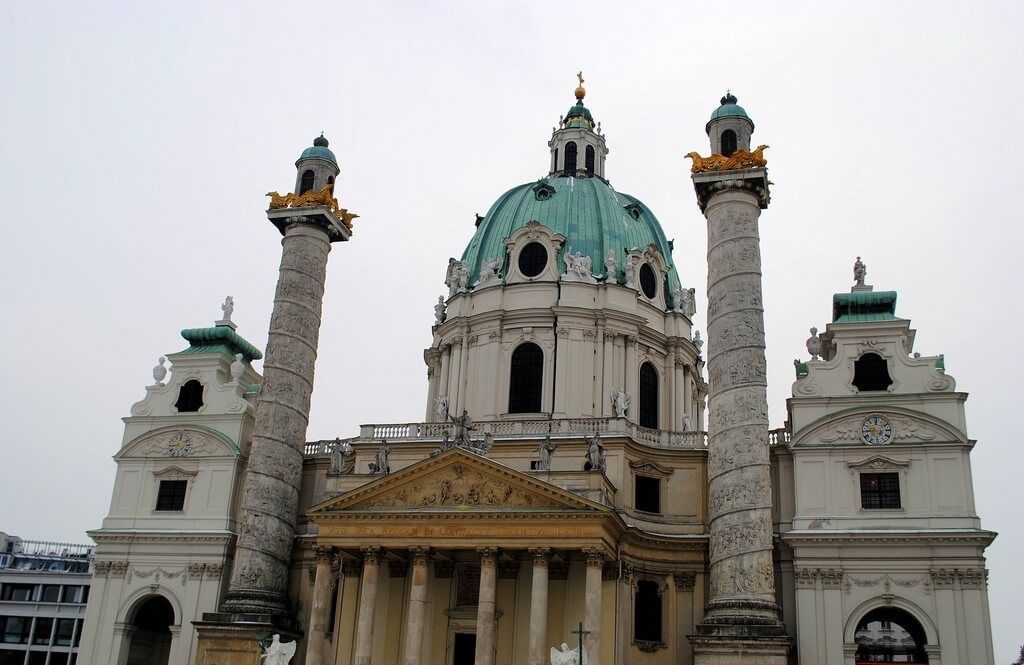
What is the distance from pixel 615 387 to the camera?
41.8 meters

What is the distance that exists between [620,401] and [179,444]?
58.0ft

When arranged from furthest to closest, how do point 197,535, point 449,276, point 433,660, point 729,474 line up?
point 449,276, point 197,535, point 433,660, point 729,474

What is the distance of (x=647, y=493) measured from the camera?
122 feet

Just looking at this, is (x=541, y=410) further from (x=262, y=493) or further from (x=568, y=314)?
(x=262, y=493)

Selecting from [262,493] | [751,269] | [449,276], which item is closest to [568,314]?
[449,276]

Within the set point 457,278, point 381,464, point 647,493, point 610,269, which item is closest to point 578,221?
point 610,269

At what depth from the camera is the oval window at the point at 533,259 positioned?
4441 cm

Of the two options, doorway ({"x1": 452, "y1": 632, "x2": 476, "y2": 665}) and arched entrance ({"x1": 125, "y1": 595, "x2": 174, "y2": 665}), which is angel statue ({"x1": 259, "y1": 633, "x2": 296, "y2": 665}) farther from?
arched entrance ({"x1": 125, "y1": 595, "x2": 174, "y2": 665})

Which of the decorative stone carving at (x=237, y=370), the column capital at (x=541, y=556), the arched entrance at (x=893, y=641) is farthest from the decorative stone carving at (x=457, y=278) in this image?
the arched entrance at (x=893, y=641)

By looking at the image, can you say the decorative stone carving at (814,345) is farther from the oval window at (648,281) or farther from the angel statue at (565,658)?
the angel statue at (565,658)

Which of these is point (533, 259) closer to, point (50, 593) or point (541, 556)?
point (541, 556)

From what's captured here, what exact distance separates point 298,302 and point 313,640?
42.1ft

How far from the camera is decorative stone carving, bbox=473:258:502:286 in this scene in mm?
44781

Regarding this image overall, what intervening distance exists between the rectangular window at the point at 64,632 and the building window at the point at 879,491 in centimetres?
4407
